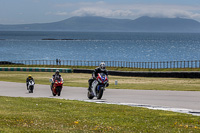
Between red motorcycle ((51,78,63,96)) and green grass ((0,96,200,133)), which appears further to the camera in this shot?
red motorcycle ((51,78,63,96))

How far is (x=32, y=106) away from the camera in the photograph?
60.4 ft

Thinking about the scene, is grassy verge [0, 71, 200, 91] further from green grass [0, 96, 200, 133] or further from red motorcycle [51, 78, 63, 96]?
green grass [0, 96, 200, 133]

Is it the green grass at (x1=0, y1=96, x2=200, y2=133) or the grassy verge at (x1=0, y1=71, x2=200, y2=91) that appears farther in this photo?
the grassy verge at (x1=0, y1=71, x2=200, y2=91)

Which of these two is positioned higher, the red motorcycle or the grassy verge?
the red motorcycle

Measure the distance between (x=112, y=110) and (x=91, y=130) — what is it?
526 centimetres

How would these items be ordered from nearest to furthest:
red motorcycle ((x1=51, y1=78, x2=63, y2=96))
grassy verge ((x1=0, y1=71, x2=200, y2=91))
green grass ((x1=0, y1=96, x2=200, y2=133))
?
green grass ((x1=0, y1=96, x2=200, y2=133))
red motorcycle ((x1=51, y1=78, x2=63, y2=96))
grassy verge ((x1=0, y1=71, x2=200, y2=91))

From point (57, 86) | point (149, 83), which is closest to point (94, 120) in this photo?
point (57, 86)

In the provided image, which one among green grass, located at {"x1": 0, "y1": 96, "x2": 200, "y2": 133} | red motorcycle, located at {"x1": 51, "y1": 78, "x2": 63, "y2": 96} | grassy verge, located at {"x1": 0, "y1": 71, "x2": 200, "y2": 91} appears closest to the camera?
green grass, located at {"x1": 0, "y1": 96, "x2": 200, "y2": 133}

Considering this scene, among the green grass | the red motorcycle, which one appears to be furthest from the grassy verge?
the green grass

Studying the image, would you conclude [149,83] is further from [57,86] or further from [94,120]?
[94,120]

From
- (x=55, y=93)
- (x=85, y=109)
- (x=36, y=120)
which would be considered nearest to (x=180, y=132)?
(x=36, y=120)

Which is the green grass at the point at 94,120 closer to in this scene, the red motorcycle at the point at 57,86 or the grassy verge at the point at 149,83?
the red motorcycle at the point at 57,86

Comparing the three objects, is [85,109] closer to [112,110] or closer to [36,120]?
[112,110]

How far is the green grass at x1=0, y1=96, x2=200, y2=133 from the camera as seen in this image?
1204 centimetres
